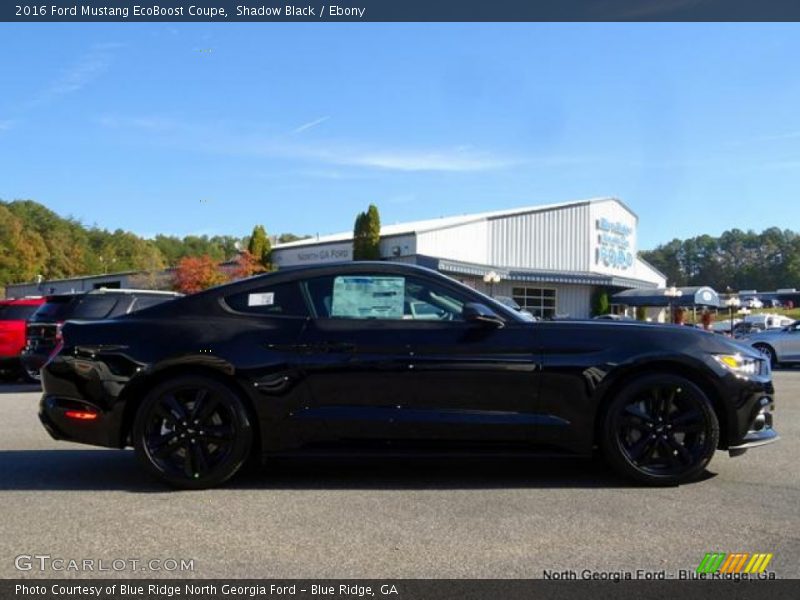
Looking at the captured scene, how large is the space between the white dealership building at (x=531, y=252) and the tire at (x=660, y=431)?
102ft

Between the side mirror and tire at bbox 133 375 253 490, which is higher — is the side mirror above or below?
above

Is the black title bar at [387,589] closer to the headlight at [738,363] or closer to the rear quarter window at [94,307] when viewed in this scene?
the headlight at [738,363]

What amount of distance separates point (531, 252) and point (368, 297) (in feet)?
128

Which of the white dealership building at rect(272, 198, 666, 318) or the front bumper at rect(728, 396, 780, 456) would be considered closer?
the front bumper at rect(728, 396, 780, 456)

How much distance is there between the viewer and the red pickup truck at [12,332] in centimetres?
1420

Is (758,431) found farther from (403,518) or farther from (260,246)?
(260,246)

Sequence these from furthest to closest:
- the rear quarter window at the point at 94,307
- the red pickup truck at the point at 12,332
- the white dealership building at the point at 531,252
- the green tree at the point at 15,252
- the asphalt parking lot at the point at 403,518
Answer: the green tree at the point at 15,252
the white dealership building at the point at 531,252
the red pickup truck at the point at 12,332
the rear quarter window at the point at 94,307
the asphalt parking lot at the point at 403,518

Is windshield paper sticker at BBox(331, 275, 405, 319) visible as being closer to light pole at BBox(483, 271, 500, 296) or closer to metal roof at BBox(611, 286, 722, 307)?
light pole at BBox(483, 271, 500, 296)

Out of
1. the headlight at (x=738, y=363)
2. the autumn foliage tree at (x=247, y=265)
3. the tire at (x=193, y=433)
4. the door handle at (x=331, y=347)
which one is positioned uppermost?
the autumn foliage tree at (x=247, y=265)

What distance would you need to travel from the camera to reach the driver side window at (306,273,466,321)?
529cm

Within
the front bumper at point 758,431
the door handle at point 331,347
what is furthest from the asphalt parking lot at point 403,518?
the door handle at point 331,347

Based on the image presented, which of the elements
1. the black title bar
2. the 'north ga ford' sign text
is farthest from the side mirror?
the 'north ga ford' sign text

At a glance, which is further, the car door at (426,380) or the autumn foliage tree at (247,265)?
the autumn foliage tree at (247,265)

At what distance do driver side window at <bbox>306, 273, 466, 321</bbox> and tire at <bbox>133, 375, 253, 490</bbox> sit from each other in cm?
95
